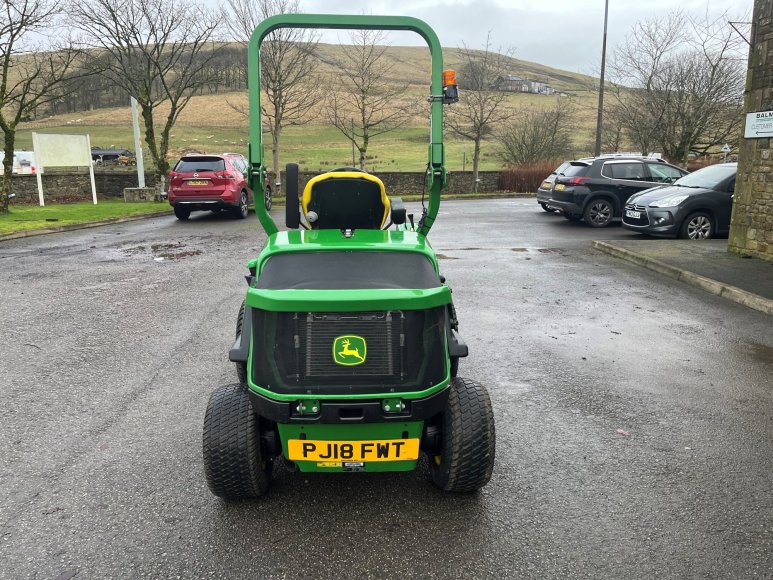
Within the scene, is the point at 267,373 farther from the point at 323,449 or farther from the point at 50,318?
the point at 50,318

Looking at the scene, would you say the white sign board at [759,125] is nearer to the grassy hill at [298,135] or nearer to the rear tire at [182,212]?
the rear tire at [182,212]

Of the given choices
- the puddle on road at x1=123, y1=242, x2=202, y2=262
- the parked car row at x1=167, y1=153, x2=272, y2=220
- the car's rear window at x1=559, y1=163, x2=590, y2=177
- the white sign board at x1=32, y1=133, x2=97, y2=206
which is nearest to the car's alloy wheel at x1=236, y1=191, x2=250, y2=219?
the parked car row at x1=167, y1=153, x2=272, y2=220

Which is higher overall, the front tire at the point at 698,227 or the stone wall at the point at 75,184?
the stone wall at the point at 75,184

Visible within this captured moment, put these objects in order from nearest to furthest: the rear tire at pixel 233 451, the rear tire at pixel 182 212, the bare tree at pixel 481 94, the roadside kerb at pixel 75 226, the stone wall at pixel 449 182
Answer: the rear tire at pixel 233 451 < the roadside kerb at pixel 75 226 < the rear tire at pixel 182 212 < the stone wall at pixel 449 182 < the bare tree at pixel 481 94

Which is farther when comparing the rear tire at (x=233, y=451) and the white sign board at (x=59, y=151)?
the white sign board at (x=59, y=151)

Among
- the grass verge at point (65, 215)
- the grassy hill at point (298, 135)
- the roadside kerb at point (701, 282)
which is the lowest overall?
the roadside kerb at point (701, 282)

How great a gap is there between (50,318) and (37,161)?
14793 millimetres

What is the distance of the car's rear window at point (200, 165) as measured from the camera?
17156 millimetres

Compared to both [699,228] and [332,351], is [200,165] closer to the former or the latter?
[699,228]

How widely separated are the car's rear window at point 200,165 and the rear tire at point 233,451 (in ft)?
49.1

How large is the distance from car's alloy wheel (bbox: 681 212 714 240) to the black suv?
10.9 ft

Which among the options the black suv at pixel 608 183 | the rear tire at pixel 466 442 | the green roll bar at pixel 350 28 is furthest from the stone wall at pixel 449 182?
the rear tire at pixel 466 442

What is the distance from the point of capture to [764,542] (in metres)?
3.01

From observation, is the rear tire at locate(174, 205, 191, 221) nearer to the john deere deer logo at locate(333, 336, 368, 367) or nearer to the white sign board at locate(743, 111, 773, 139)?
the white sign board at locate(743, 111, 773, 139)
